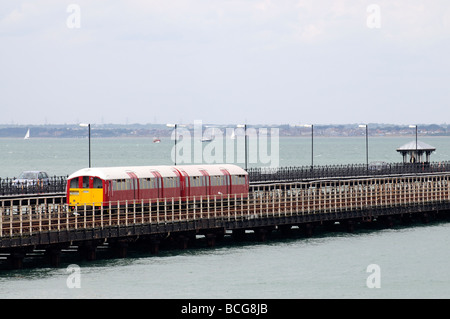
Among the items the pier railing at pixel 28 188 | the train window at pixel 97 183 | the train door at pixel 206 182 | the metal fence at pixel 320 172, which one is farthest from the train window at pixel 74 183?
the metal fence at pixel 320 172

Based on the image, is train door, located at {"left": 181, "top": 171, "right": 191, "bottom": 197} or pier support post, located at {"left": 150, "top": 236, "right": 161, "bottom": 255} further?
train door, located at {"left": 181, "top": 171, "right": 191, "bottom": 197}

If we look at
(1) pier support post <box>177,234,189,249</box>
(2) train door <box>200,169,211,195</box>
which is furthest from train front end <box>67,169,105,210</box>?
(2) train door <box>200,169,211,195</box>

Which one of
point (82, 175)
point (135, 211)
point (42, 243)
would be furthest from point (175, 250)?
point (42, 243)

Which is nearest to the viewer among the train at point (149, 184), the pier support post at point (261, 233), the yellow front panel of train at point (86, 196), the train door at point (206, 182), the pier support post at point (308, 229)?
the yellow front panel of train at point (86, 196)

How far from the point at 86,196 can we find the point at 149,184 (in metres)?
4.80

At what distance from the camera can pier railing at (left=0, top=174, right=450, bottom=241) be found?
52.7 meters

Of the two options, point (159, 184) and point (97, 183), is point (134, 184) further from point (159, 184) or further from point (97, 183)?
point (97, 183)

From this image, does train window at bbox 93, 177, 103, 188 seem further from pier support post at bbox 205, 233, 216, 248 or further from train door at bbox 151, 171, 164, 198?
pier support post at bbox 205, 233, 216, 248

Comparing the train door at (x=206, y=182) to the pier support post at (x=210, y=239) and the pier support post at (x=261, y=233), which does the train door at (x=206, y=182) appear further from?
the pier support post at (x=210, y=239)

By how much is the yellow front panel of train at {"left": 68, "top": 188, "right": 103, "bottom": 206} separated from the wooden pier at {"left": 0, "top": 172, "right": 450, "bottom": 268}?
629 mm

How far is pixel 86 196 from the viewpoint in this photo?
2325 inches

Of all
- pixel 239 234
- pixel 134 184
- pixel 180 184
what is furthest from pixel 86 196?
pixel 239 234

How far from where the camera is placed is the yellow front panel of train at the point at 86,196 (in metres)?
58.7
